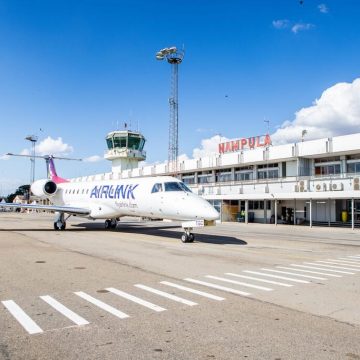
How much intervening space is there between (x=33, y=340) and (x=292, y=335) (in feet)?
12.6

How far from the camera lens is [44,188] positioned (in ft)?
108

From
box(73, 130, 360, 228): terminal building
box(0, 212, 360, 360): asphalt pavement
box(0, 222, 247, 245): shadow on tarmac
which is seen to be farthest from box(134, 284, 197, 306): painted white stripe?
box(73, 130, 360, 228): terminal building

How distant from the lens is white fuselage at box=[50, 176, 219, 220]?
18.7 metres

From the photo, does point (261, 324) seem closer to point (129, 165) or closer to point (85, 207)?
point (85, 207)

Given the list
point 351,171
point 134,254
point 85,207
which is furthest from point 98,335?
point 351,171

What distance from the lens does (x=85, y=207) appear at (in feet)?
90.3

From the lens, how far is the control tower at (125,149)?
7094 cm

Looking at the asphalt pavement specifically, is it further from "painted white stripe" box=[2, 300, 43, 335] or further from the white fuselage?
the white fuselage

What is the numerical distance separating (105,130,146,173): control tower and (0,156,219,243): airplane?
118 ft

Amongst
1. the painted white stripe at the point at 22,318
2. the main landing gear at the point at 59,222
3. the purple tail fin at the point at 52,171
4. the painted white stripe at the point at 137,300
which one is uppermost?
the purple tail fin at the point at 52,171

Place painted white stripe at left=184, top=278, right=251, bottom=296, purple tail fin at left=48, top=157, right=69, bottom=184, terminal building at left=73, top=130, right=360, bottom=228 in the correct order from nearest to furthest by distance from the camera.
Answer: painted white stripe at left=184, top=278, right=251, bottom=296
terminal building at left=73, top=130, right=360, bottom=228
purple tail fin at left=48, top=157, right=69, bottom=184

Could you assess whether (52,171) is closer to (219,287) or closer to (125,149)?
(125,149)

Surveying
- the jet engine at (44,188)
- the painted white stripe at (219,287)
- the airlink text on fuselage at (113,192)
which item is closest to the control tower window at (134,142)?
the jet engine at (44,188)

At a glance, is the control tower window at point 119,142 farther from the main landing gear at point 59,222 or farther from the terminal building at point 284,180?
the main landing gear at point 59,222
